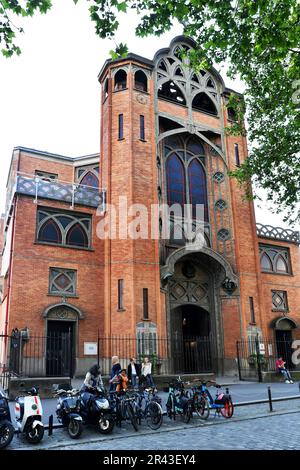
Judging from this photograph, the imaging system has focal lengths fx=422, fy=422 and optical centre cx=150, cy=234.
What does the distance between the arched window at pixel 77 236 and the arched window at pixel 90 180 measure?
1054cm

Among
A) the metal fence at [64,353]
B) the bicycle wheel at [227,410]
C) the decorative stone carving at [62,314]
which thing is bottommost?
the bicycle wheel at [227,410]

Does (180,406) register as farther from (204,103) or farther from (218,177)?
(204,103)

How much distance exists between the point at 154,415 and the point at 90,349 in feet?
33.2

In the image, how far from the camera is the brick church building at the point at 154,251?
1923 cm

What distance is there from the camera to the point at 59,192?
21188 mm

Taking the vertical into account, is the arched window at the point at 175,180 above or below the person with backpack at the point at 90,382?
above

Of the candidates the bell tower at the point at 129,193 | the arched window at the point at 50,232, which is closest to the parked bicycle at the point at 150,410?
the bell tower at the point at 129,193

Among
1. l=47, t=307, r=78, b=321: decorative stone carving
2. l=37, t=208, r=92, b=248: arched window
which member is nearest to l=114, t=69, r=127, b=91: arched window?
l=37, t=208, r=92, b=248: arched window

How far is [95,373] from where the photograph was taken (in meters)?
A: 9.75

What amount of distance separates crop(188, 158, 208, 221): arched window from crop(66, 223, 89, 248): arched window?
651cm

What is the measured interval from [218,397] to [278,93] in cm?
1218

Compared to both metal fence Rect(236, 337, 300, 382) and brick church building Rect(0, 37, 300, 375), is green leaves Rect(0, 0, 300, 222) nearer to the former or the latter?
brick church building Rect(0, 37, 300, 375)

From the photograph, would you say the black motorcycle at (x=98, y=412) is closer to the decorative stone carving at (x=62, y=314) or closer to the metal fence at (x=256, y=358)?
the decorative stone carving at (x=62, y=314)
